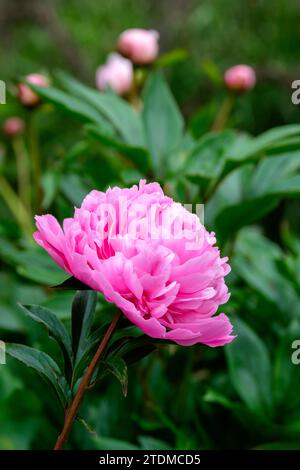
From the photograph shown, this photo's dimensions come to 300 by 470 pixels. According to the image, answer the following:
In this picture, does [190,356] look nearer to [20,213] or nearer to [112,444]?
[112,444]

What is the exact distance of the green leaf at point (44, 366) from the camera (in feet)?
1.59

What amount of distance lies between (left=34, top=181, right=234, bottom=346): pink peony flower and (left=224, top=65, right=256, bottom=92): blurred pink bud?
71 cm

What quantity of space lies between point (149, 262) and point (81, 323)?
11cm

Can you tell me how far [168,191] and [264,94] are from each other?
6.39 feet

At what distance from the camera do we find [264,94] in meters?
2.74

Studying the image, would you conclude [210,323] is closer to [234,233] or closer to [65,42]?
[234,233]

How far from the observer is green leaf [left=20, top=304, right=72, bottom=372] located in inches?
19.7

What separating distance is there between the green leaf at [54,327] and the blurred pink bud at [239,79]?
0.73 meters

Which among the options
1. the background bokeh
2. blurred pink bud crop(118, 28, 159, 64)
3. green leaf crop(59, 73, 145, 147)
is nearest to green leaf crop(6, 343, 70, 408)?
the background bokeh

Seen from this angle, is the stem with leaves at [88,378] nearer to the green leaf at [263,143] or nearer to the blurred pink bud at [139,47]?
the green leaf at [263,143]

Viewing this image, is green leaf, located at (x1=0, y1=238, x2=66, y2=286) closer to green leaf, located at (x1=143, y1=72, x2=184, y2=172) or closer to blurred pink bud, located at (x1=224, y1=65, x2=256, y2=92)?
green leaf, located at (x1=143, y1=72, x2=184, y2=172)

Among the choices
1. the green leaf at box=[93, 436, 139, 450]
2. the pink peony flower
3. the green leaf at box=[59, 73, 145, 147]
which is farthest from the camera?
the green leaf at box=[59, 73, 145, 147]

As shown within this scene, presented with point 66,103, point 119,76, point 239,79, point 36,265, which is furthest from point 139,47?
point 36,265
